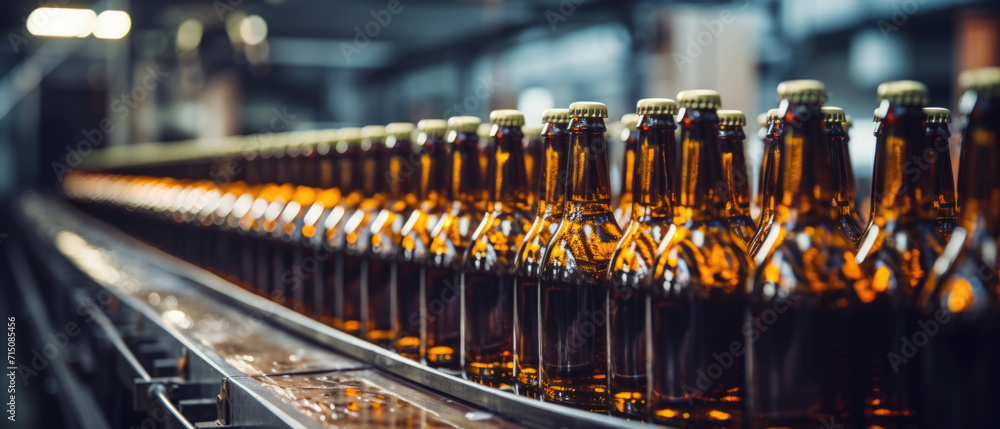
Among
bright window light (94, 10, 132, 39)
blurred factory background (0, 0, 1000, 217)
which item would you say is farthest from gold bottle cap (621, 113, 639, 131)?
bright window light (94, 10, 132, 39)

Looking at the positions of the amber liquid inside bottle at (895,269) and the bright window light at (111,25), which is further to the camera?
the bright window light at (111,25)

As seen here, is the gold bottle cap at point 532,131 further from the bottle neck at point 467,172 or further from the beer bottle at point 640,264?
the beer bottle at point 640,264

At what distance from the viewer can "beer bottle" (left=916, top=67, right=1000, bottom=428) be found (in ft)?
1.91

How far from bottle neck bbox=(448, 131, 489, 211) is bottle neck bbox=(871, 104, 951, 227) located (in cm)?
56

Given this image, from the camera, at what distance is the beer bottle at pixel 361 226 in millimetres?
1487

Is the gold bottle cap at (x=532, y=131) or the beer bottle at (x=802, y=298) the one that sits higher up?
the gold bottle cap at (x=532, y=131)

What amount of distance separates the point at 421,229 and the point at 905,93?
74cm

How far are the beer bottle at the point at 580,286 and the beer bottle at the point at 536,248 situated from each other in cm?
3

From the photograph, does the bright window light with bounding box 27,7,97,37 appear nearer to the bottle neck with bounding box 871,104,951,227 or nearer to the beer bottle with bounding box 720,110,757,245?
the beer bottle with bounding box 720,110,757,245

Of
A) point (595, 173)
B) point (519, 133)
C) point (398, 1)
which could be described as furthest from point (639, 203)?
point (398, 1)

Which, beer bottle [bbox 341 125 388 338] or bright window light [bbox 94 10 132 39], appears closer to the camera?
beer bottle [bbox 341 125 388 338]

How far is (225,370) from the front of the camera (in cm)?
126

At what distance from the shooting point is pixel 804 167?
0.74 metres

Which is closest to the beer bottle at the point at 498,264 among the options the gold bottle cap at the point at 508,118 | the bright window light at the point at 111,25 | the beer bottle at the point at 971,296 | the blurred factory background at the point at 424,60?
the gold bottle cap at the point at 508,118
